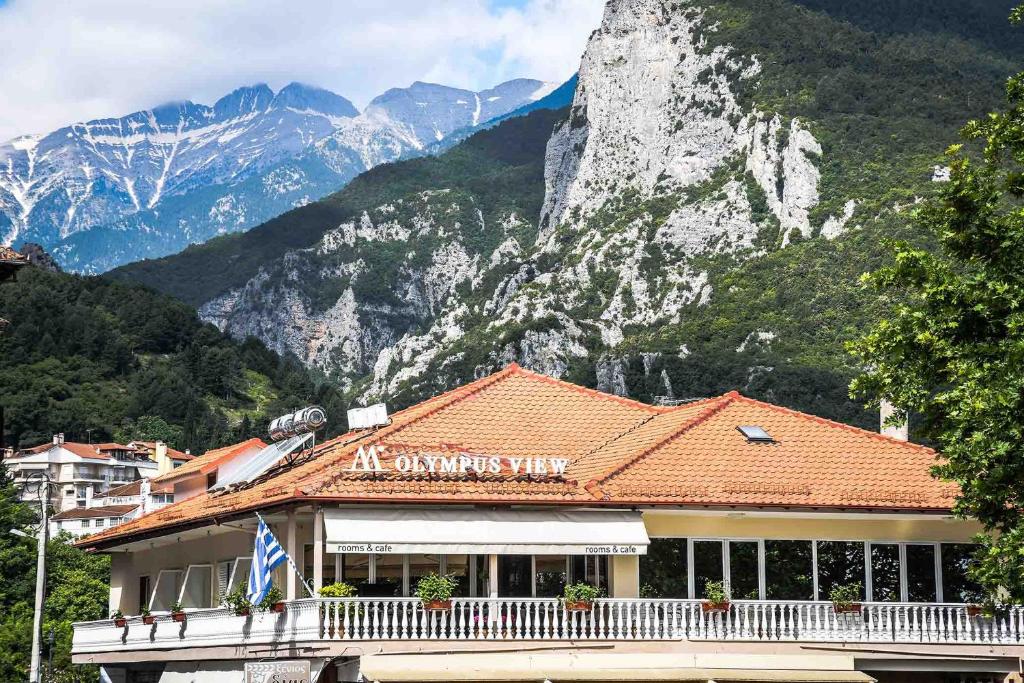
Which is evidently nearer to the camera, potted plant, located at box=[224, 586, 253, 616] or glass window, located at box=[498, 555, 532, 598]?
potted plant, located at box=[224, 586, 253, 616]

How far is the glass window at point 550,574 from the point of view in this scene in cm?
3675

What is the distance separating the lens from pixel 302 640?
33094 mm

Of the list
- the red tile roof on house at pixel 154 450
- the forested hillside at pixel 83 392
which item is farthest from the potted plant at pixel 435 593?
the forested hillside at pixel 83 392

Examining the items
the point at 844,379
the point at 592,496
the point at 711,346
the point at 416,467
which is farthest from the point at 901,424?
the point at 711,346

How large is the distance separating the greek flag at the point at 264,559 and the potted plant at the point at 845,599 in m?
12.5

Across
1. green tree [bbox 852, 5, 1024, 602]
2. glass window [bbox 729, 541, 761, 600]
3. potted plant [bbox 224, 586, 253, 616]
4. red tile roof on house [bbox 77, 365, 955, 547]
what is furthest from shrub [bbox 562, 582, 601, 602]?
green tree [bbox 852, 5, 1024, 602]

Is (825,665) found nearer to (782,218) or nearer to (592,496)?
(592,496)

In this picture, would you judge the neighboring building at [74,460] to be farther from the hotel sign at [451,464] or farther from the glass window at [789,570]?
the glass window at [789,570]

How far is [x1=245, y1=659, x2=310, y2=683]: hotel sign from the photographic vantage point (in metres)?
33.0

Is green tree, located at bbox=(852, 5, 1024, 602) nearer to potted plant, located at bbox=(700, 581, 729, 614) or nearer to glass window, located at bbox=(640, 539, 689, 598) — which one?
potted plant, located at bbox=(700, 581, 729, 614)

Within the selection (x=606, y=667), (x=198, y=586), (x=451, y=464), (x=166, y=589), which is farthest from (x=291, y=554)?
(x=166, y=589)

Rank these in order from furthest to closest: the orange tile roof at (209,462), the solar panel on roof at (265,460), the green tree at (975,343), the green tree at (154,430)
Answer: the green tree at (154,430)
the orange tile roof at (209,462)
the solar panel on roof at (265,460)
the green tree at (975,343)

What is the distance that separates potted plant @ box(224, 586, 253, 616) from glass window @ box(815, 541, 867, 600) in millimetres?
13358

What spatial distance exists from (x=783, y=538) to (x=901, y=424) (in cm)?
466
